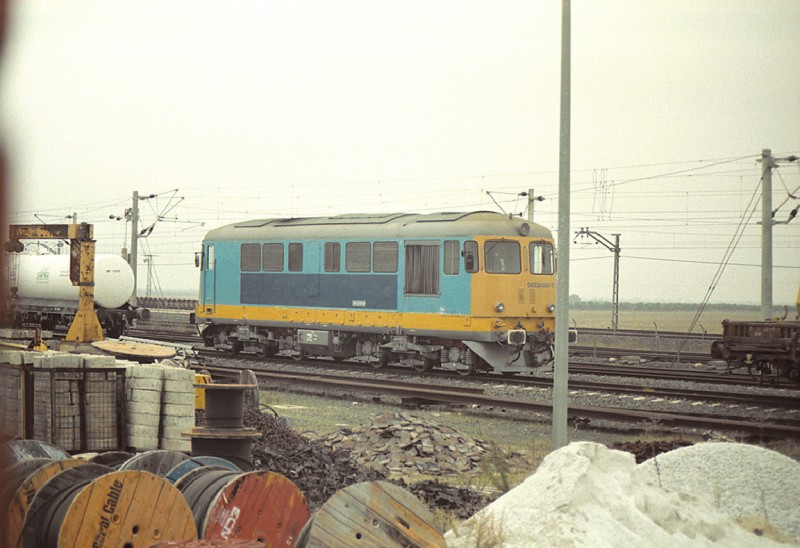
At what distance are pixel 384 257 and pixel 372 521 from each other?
15.3m

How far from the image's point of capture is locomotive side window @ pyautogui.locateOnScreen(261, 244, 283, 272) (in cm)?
2297

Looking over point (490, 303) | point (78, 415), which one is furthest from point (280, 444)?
point (490, 303)

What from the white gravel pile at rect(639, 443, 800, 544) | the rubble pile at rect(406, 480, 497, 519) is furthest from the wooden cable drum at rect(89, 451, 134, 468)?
the white gravel pile at rect(639, 443, 800, 544)

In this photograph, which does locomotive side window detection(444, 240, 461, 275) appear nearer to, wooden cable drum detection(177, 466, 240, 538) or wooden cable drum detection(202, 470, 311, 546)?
wooden cable drum detection(177, 466, 240, 538)

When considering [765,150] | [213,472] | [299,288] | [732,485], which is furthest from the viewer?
[299,288]

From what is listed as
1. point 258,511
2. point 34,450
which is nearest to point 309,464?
point 34,450

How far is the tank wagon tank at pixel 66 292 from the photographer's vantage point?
28.8m

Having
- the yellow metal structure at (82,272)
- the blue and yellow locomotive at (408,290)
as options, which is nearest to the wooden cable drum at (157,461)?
the yellow metal structure at (82,272)

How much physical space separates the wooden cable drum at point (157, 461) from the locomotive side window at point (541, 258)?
1410 cm

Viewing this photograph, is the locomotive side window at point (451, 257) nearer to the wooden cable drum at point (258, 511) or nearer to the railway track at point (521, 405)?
the railway track at point (521, 405)

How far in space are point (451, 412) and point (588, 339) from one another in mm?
18953

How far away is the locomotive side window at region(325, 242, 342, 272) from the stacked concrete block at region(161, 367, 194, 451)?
484 inches

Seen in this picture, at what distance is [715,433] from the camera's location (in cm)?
1173

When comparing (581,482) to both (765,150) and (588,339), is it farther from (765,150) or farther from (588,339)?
(588,339)
